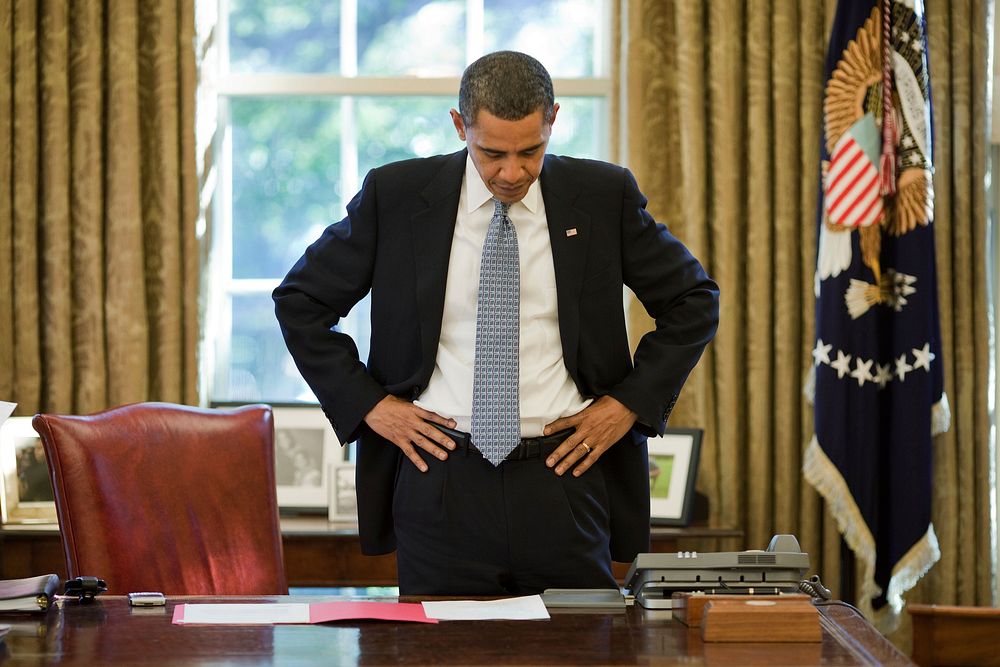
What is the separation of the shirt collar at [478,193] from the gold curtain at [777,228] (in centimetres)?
156

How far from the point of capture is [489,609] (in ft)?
5.81

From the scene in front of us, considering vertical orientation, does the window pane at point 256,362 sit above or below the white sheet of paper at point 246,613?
above

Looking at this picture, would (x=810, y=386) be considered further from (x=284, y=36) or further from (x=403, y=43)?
(x=284, y=36)

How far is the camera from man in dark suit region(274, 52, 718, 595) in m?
2.01

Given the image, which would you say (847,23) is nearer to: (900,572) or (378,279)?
(900,572)

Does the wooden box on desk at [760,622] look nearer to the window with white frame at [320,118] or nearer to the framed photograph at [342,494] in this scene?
the framed photograph at [342,494]

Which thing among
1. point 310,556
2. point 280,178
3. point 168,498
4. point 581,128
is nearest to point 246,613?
point 168,498

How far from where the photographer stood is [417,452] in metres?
2.09

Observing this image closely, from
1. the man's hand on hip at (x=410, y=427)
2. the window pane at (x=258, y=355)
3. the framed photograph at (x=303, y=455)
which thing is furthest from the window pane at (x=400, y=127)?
the man's hand on hip at (x=410, y=427)

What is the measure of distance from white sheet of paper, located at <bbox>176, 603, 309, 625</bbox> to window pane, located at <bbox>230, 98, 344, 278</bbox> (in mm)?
2273

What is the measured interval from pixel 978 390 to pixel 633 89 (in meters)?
1.43

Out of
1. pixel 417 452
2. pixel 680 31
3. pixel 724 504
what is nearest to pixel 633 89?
pixel 680 31

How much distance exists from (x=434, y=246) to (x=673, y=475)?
1601mm

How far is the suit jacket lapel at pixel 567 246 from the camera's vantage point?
211 centimetres
